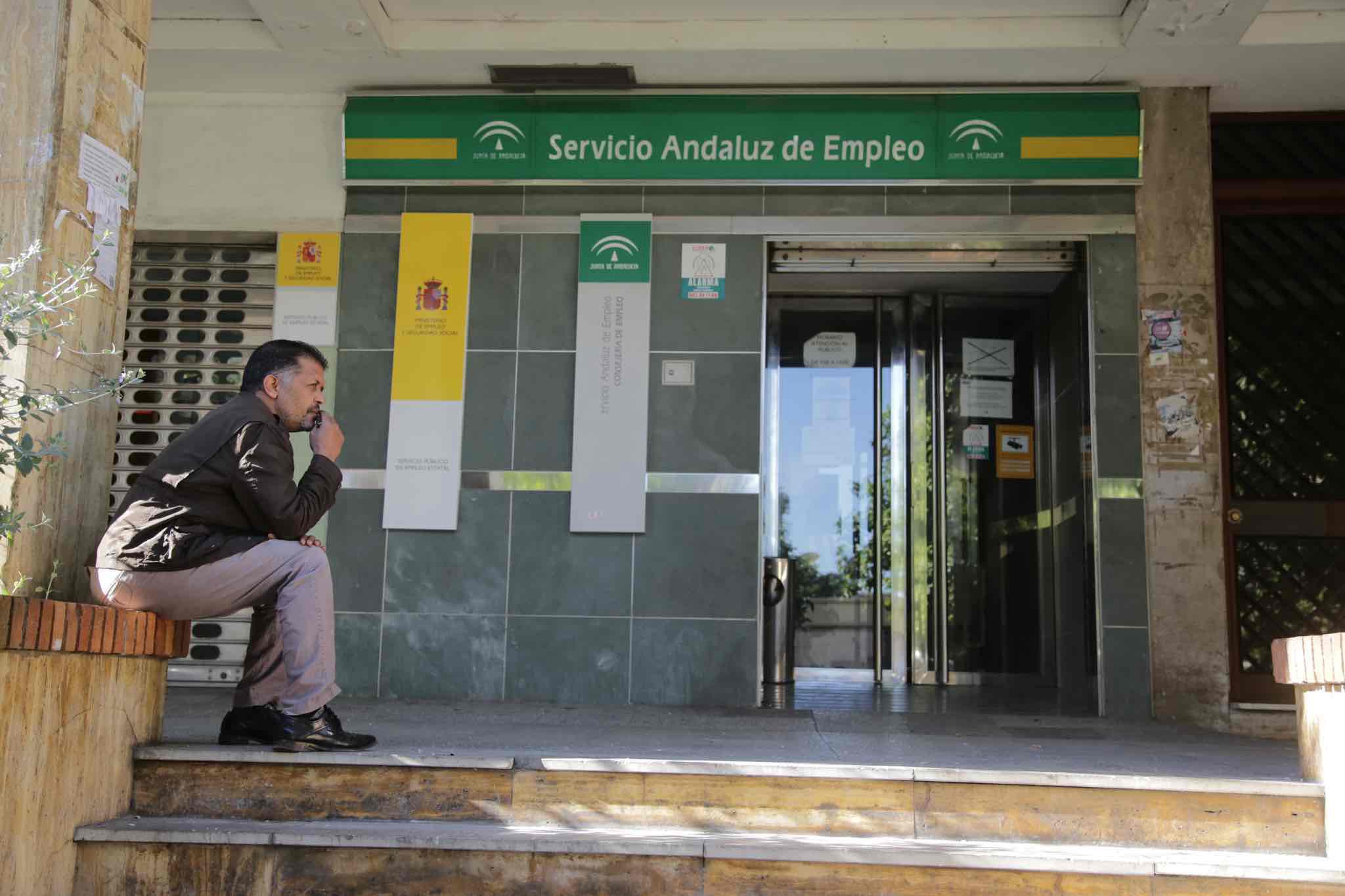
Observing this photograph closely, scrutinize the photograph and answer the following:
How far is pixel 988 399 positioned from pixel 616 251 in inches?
140

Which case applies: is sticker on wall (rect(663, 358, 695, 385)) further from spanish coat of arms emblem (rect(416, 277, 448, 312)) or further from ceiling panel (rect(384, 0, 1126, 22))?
ceiling panel (rect(384, 0, 1126, 22))

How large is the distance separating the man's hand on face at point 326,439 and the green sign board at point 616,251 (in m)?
3.31

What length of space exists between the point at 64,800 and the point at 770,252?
539 cm

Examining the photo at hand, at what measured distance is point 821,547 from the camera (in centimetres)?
968

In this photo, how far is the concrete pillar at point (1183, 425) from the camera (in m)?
7.21

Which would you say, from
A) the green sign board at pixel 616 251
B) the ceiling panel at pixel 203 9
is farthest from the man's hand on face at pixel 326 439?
the ceiling panel at pixel 203 9

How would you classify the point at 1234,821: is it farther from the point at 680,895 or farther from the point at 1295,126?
the point at 1295,126

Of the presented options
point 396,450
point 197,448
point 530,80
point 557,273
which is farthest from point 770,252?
point 197,448

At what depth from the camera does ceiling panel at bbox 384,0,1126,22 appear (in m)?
7.05

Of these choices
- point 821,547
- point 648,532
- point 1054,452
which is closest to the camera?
point 648,532

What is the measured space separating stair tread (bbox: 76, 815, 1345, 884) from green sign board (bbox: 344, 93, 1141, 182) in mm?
4746

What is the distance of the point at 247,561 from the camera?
427cm

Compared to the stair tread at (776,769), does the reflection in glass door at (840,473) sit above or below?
above

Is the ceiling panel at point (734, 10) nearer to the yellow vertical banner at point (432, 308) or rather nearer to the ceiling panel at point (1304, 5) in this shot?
the ceiling panel at point (1304, 5)
